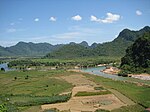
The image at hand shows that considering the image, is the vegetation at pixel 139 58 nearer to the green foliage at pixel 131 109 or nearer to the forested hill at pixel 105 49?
the green foliage at pixel 131 109

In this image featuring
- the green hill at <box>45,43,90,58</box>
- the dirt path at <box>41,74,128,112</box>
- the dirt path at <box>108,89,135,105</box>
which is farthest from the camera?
the green hill at <box>45,43,90,58</box>

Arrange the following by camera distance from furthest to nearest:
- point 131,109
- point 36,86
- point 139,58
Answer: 1. point 139,58
2. point 36,86
3. point 131,109

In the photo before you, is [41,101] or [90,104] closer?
[90,104]

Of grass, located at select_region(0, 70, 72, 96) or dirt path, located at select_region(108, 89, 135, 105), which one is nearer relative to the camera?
dirt path, located at select_region(108, 89, 135, 105)

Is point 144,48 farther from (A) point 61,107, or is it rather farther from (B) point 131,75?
(A) point 61,107

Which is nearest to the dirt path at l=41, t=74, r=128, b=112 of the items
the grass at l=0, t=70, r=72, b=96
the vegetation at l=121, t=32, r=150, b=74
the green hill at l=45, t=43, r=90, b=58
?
the grass at l=0, t=70, r=72, b=96

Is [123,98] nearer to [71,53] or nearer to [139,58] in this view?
[139,58]

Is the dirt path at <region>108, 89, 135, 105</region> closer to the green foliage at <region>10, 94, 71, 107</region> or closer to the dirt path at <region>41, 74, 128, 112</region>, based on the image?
the dirt path at <region>41, 74, 128, 112</region>

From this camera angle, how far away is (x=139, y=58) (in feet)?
199

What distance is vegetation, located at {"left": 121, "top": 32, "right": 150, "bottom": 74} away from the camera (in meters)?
56.2

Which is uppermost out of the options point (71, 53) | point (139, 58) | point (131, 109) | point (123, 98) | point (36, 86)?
point (71, 53)

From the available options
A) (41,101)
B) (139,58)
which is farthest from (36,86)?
(139,58)

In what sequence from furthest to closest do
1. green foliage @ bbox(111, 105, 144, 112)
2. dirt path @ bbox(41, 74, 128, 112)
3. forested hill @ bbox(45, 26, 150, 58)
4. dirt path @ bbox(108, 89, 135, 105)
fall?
forested hill @ bbox(45, 26, 150, 58) → dirt path @ bbox(108, 89, 135, 105) → dirt path @ bbox(41, 74, 128, 112) → green foliage @ bbox(111, 105, 144, 112)

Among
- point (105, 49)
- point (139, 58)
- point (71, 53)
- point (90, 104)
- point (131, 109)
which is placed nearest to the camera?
point (131, 109)
